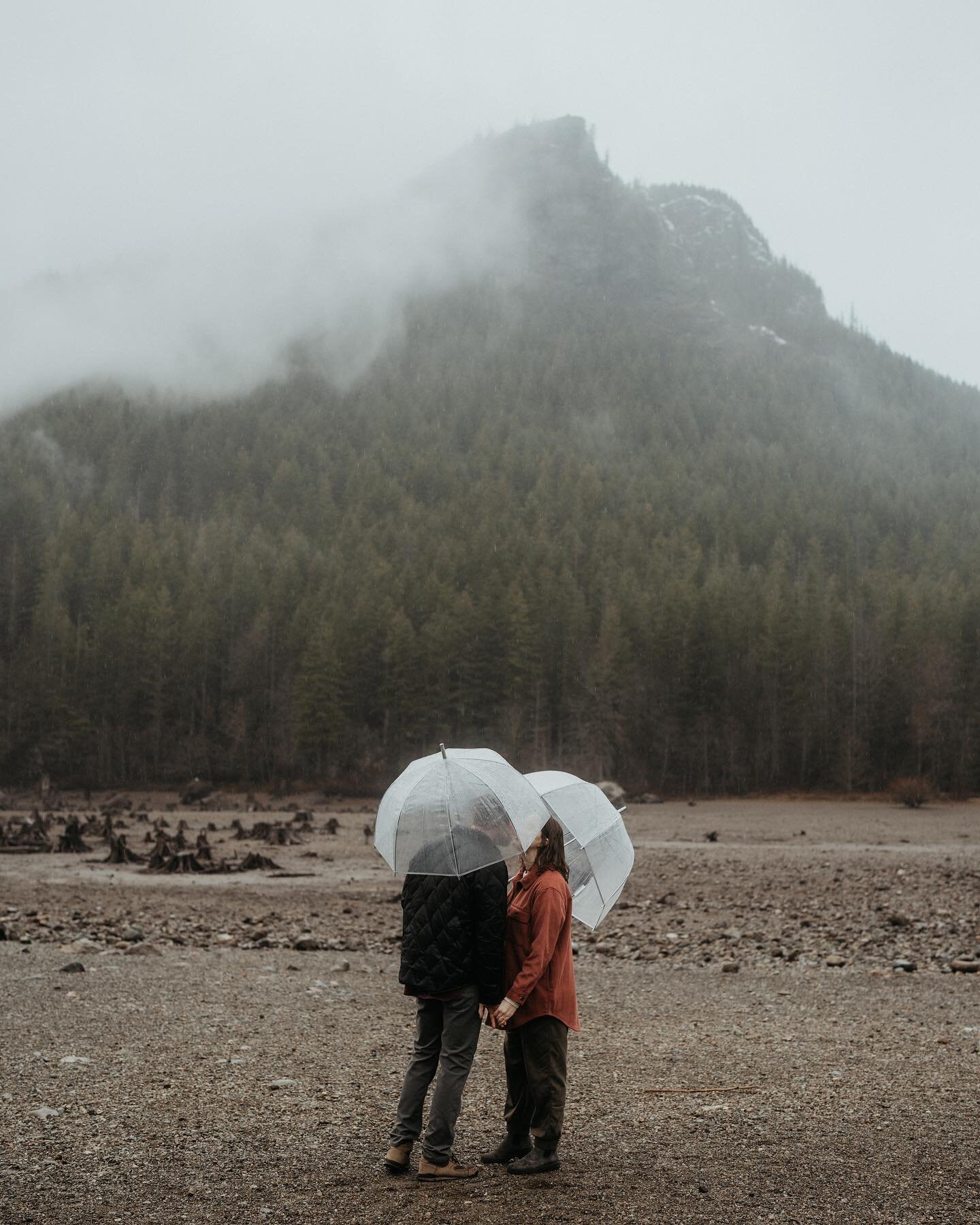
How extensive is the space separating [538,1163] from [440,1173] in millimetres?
515

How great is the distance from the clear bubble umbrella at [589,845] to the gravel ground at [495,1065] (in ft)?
4.46

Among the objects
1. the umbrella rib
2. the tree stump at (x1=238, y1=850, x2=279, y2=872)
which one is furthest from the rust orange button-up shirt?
the tree stump at (x1=238, y1=850, x2=279, y2=872)

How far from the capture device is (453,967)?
17.9 feet

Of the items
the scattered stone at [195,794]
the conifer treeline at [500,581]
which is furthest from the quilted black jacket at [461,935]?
the scattered stone at [195,794]

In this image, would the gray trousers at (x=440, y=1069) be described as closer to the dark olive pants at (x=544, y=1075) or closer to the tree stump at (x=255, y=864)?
the dark olive pants at (x=544, y=1075)

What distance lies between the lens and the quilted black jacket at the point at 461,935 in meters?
5.47

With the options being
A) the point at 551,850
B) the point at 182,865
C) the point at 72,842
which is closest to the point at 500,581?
the point at 72,842

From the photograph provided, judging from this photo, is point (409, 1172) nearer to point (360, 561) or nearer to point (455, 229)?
point (360, 561)

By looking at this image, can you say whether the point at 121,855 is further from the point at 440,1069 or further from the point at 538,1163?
the point at 538,1163

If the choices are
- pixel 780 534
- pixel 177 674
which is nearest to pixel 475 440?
pixel 780 534

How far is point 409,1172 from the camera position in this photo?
5578mm

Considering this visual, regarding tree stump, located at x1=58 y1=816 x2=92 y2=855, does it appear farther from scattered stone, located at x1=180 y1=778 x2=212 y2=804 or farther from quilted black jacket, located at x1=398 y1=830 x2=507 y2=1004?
scattered stone, located at x1=180 y1=778 x2=212 y2=804

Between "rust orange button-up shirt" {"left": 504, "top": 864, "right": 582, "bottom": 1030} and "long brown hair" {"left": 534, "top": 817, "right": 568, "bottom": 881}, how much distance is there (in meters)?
0.03

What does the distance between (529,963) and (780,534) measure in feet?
305
